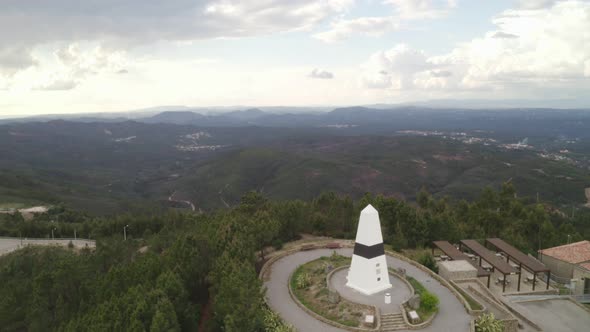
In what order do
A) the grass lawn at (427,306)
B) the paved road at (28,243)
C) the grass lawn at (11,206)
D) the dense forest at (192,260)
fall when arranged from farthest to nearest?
the grass lawn at (11,206), the paved road at (28,243), the grass lawn at (427,306), the dense forest at (192,260)

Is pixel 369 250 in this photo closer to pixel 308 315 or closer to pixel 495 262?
pixel 308 315

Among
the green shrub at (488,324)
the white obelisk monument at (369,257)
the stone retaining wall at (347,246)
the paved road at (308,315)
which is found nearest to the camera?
the green shrub at (488,324)

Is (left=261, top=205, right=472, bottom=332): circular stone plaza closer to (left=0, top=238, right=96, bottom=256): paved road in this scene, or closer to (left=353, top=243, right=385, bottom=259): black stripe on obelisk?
(left=353, top=243, right=385, bottom=259): black stripe on obelisk

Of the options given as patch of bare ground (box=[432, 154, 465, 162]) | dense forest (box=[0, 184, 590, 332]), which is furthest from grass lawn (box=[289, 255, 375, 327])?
patch of bare ground (box=[432, 154, 465, 162])

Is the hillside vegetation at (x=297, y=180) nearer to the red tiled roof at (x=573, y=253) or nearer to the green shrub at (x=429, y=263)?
the red tiled roof at (x=573, y=253)

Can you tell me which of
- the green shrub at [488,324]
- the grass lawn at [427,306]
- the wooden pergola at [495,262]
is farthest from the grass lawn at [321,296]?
the wooden pergola at [495,262]
